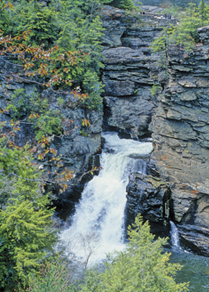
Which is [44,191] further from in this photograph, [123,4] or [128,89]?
[123,4]

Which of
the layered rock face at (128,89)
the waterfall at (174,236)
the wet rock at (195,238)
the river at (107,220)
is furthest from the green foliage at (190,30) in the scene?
the waterfall at (174,236)

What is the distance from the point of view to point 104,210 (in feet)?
48.8

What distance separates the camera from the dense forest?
5.19m

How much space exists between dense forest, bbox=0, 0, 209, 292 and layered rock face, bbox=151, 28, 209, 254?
115 cm

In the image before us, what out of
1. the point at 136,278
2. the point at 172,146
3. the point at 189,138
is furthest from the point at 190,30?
the point at 136,278

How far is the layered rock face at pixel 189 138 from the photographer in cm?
1333

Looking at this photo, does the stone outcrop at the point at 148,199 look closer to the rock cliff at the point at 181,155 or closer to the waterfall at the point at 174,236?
the rock cliff at the point at 181,155

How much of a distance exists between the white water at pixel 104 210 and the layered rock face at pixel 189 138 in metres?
2.68

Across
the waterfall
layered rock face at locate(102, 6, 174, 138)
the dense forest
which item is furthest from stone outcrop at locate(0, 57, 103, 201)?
the waterfall

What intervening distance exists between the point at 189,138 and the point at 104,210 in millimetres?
7431

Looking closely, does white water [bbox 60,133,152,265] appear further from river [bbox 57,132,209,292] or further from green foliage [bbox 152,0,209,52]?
green foliage [bbox 152,0,209,52]

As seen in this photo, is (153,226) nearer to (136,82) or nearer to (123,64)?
(136,82)

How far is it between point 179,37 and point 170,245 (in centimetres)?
1296

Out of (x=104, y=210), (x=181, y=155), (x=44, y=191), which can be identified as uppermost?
(x=181, y=155)
